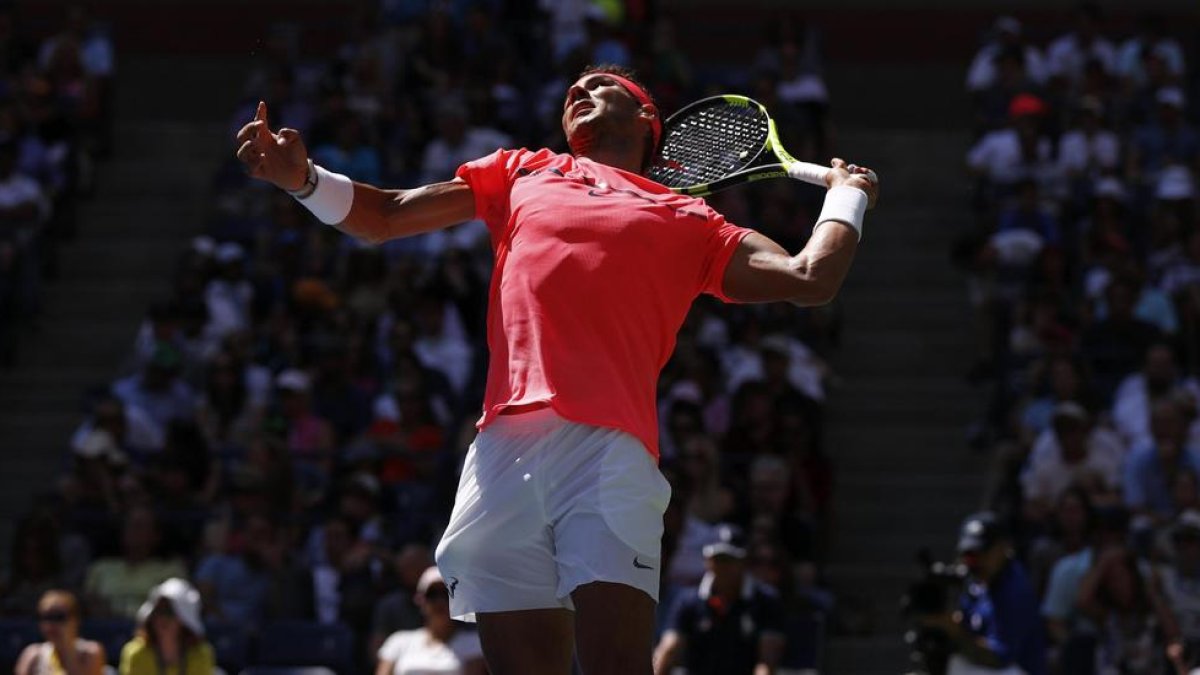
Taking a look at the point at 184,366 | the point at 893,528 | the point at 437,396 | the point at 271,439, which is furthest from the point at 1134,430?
the point at 184,366

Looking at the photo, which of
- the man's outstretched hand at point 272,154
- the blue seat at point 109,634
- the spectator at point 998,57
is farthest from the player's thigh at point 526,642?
the spectator at point 998,57

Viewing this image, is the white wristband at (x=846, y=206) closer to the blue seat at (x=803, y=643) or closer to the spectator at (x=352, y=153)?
the blue seat at (x=803, y=643)

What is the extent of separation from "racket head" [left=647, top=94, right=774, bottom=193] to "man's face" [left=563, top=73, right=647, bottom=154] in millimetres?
268

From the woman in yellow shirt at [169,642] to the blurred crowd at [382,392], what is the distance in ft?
1.66

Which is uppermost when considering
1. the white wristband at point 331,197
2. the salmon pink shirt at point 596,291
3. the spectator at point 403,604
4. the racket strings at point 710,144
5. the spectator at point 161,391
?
the racket strings at point 710,144

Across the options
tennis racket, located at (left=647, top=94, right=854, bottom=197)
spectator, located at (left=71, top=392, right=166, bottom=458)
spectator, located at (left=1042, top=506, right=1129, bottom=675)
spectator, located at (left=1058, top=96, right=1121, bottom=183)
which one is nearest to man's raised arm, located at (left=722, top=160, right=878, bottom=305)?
tennis racket, located at (left=647, top=94, right=854, bottom=197)

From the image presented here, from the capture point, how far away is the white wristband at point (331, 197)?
480 centimetres

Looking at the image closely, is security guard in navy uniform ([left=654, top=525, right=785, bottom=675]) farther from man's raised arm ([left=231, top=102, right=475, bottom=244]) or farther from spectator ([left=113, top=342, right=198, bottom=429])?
man's raised arm ([left=231, top=102, right=475, bottom=244])

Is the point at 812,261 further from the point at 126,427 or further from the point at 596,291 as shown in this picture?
the point at 126,427

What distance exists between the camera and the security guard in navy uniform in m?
10.3

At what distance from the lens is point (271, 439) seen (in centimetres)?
1268

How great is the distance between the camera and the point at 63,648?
10336 millimetres

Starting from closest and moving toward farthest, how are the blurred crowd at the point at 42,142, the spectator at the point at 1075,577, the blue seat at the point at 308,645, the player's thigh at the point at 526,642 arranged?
the player's thigh at the point at 526,642 < the blue seat at the point at 308,645 < the spectator at the point at 1075,577 < the blurred crowd at the point at 42,142

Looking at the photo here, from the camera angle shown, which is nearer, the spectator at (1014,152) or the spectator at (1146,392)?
the spectator at (1146,392)
